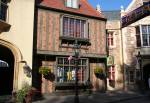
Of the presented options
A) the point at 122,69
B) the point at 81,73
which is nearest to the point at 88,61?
the point at 81,73

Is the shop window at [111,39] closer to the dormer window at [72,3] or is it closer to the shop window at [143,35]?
the shop window at [143,35]

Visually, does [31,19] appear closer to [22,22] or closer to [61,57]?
[22,22]

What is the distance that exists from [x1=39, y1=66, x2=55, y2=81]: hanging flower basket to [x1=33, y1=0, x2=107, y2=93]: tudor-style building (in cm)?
18

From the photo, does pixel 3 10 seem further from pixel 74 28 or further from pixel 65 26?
pixel 74 28

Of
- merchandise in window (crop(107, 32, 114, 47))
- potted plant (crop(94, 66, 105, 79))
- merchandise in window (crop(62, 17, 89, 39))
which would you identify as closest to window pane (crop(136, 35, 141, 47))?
merchandise in window (crop(107, 32, 114, 47))

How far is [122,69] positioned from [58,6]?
33.0ft

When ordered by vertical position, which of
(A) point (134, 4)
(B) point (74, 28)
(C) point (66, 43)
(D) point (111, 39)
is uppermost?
(A) point (134, 4)

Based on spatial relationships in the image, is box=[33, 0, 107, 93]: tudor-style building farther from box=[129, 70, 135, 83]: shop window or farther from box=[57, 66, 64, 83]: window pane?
box=[129, 70, 135, 83]: shop window

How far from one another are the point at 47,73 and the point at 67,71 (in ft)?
7.48

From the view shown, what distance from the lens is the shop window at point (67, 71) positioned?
69.4ft

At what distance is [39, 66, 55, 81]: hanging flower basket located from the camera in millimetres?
19631

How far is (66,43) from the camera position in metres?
21.8

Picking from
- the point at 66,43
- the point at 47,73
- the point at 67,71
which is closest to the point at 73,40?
the point at 66,43

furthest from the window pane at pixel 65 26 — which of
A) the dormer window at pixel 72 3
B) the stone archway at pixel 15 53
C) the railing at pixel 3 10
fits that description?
the railing at pixel 3 10
